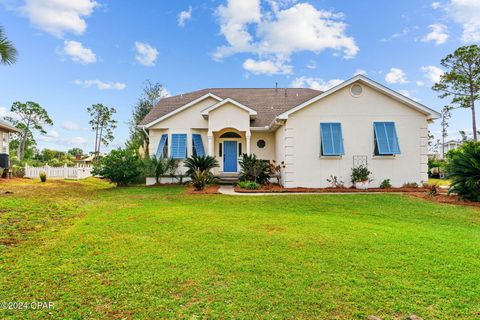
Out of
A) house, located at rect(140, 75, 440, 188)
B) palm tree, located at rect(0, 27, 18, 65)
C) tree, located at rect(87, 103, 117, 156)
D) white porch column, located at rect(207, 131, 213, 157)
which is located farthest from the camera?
tree, located at rect(87, 103, 117, 156)

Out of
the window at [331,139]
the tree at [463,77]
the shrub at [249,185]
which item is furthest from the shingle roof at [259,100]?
the tree at [463,77]

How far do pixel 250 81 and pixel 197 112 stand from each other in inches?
436

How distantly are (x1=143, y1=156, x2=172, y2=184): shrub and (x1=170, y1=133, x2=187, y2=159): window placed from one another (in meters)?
0.62

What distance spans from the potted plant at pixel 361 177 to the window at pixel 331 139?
3.71 feet

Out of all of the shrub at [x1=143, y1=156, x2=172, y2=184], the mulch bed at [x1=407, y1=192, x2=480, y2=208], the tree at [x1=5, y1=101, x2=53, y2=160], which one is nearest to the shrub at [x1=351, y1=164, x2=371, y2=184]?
the mulch bed at [x1=407, y1=192, x2=480, y2=208]

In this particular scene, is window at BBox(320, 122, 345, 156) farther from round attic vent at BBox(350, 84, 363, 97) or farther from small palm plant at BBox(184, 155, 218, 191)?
small palm plant at BBox(184, 155, 218, 191)

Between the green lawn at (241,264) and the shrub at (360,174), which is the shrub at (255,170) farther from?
the green lawn at (241,264)

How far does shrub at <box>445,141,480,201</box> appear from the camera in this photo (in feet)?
33.2

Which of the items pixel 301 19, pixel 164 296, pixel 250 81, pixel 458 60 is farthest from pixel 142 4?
pixel 458 60

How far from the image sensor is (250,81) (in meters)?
27.0

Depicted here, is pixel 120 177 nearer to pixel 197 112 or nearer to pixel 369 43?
pixel 197 112

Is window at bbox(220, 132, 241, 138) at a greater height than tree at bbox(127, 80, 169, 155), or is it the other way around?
tree at bbox(127, 80, 169, 155)

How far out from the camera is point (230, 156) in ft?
59.1

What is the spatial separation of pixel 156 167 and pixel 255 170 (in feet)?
18.8
